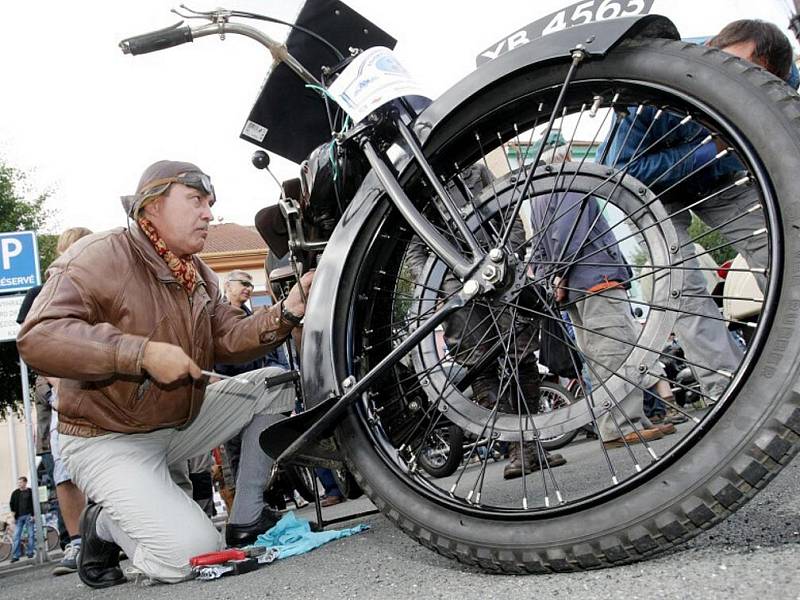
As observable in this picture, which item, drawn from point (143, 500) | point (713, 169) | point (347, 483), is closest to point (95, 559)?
point (143, 500)

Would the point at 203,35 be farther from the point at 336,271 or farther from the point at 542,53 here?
the point at 542,53

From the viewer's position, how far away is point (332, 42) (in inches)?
89.5

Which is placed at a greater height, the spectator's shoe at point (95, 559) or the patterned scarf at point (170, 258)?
the patterned scarf at point (170, 258)

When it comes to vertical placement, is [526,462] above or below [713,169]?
below

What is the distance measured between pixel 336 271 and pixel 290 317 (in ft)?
3.17

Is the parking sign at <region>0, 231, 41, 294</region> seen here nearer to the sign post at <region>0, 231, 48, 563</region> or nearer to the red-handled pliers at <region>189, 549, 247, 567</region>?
the sign post at <region>0, 231, 48, 563</region>

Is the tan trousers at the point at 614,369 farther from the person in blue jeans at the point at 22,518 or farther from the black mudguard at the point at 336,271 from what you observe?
the person in blue jeans at the point at 22,518

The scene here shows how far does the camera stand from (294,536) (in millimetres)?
2945

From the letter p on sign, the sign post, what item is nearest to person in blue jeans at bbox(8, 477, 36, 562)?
the sign post

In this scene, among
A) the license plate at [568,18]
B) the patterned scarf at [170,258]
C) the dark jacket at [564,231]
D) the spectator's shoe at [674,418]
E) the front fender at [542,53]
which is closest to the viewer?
the front fender at [542,53]

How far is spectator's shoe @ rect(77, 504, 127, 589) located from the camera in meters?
3.06

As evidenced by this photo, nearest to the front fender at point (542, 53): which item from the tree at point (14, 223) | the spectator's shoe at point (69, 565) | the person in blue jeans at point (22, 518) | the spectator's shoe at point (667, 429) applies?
the spectator's shoe at point (667, 429)

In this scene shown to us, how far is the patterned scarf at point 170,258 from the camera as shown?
3.00 metres

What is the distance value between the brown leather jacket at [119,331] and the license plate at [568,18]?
4.69 ft
